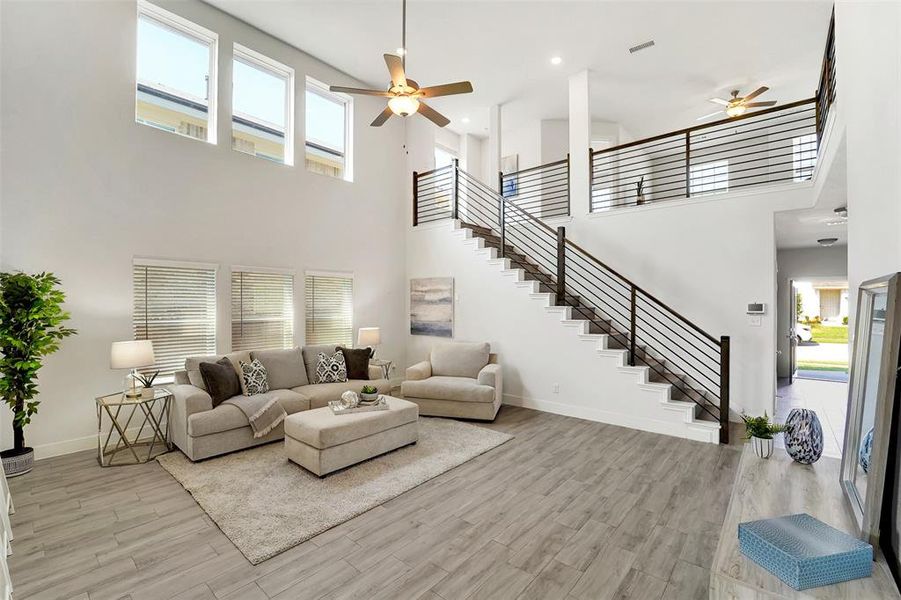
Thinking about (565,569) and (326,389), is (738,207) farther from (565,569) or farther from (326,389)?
(326,389)

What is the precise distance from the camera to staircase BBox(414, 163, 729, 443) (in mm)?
5082

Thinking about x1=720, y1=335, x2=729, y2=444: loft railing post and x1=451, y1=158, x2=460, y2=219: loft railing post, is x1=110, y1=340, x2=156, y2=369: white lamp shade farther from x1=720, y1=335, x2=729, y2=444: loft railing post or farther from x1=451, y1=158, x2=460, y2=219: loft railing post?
x1=720, y1=335, x2=729, y2=444: loft railing post

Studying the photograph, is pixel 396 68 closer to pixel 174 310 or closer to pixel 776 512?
pixel 174 310

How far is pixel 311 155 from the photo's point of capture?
6805mm

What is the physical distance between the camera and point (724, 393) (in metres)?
4.66

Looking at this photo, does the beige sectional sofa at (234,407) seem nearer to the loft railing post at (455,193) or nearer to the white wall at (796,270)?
the loft railing post at (455,193)

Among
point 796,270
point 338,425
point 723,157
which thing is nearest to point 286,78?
point 338,425

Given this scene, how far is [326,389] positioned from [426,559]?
3.20 m

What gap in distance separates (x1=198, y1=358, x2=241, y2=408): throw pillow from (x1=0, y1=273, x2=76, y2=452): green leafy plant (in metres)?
1.30

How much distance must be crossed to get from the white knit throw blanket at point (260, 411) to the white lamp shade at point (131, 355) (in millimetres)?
914

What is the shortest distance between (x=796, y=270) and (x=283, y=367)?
32.6 feet

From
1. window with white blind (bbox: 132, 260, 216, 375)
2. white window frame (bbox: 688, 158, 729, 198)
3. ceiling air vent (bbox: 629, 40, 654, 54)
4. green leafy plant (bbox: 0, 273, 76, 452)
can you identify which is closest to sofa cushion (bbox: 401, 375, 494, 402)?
window with white blind (bbox: 132, 260, 216, 375)

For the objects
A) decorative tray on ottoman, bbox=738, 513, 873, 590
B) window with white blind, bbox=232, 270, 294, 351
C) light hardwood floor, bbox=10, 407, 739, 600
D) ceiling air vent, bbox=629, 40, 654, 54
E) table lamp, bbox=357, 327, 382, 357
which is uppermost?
ceiling air vent, bbox=629, 40, 654, 54

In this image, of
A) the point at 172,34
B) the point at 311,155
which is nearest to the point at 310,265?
the point at 311,155
